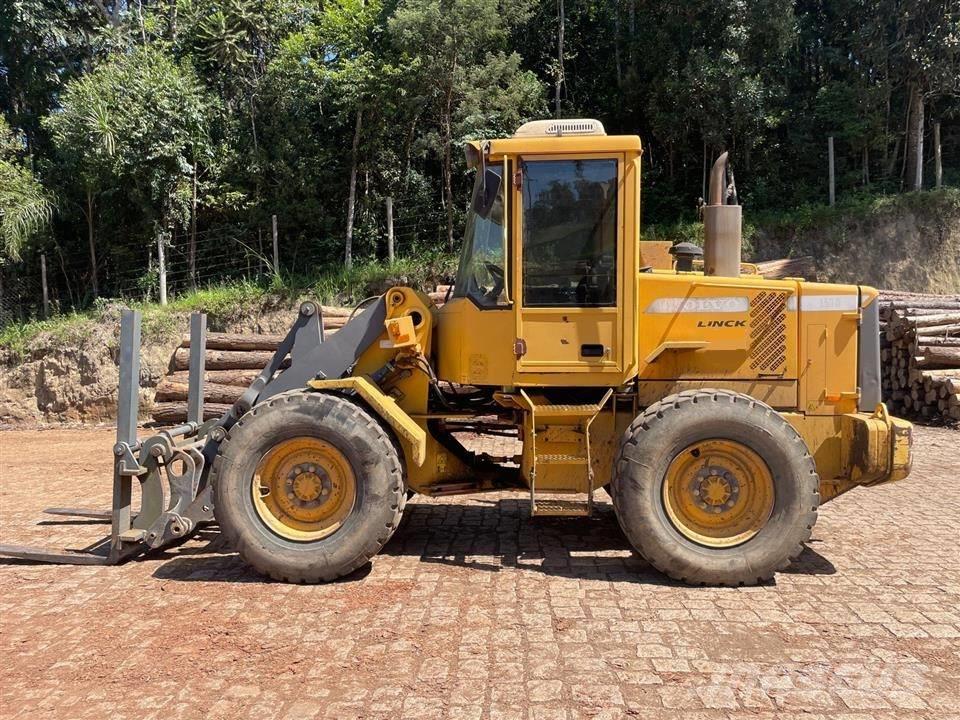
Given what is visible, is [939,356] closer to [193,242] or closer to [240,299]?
[240,299]

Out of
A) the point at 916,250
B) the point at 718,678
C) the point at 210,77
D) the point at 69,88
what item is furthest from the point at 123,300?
the point at 916,250

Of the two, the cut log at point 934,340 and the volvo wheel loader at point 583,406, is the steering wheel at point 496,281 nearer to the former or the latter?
the volvo wheel loader at point 583,406

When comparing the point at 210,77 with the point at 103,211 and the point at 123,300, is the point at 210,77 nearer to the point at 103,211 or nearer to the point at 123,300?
the point at 103,211

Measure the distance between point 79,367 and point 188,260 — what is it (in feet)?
12.7

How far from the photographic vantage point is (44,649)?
149 inches

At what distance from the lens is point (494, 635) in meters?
3.83

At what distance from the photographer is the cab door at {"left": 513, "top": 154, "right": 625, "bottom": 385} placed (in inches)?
183

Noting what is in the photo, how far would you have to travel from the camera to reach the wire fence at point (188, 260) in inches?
666

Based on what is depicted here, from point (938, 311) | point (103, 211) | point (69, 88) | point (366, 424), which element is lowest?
point (366, 424)

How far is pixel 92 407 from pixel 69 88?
729cm

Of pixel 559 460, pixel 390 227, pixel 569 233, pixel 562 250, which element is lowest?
pixel 559 460

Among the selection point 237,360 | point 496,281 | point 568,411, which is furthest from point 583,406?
point 237,360

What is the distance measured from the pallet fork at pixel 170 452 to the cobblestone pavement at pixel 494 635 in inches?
9.7

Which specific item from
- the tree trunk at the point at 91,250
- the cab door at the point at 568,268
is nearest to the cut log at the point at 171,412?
the cab door at the point at 568,268
